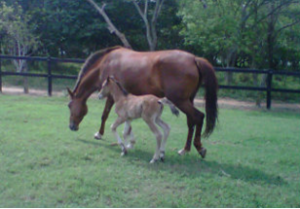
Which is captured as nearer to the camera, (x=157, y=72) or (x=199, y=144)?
(x=199, y=144)

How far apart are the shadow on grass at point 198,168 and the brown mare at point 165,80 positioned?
0.83 feet

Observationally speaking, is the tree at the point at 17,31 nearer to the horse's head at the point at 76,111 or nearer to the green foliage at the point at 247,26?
the green foliage at the point at 247,26

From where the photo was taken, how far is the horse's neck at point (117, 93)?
5685 millimetres

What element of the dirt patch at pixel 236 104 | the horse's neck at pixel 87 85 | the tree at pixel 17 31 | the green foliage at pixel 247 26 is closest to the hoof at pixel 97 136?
the horse's neck at pixel 87 85

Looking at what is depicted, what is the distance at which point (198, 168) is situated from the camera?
5.07 m

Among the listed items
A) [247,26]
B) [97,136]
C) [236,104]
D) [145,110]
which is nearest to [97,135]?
[97,136]

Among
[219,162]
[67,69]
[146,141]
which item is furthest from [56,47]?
[219,162]

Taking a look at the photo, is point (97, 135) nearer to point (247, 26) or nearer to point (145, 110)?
point (145, 110)

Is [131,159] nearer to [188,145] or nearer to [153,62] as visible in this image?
[188,145]

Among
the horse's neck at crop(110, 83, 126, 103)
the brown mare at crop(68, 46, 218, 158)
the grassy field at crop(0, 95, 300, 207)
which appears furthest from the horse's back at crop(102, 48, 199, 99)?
the grassy field at crop(0, 95, 300, 207)

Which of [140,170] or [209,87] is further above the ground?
[209,87]

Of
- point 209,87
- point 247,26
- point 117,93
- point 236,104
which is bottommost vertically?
point 236,104

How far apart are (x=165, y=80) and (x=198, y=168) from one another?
1.58 meters

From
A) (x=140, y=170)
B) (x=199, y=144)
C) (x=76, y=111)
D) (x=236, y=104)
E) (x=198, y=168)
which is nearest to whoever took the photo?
(x=140, y=170)
